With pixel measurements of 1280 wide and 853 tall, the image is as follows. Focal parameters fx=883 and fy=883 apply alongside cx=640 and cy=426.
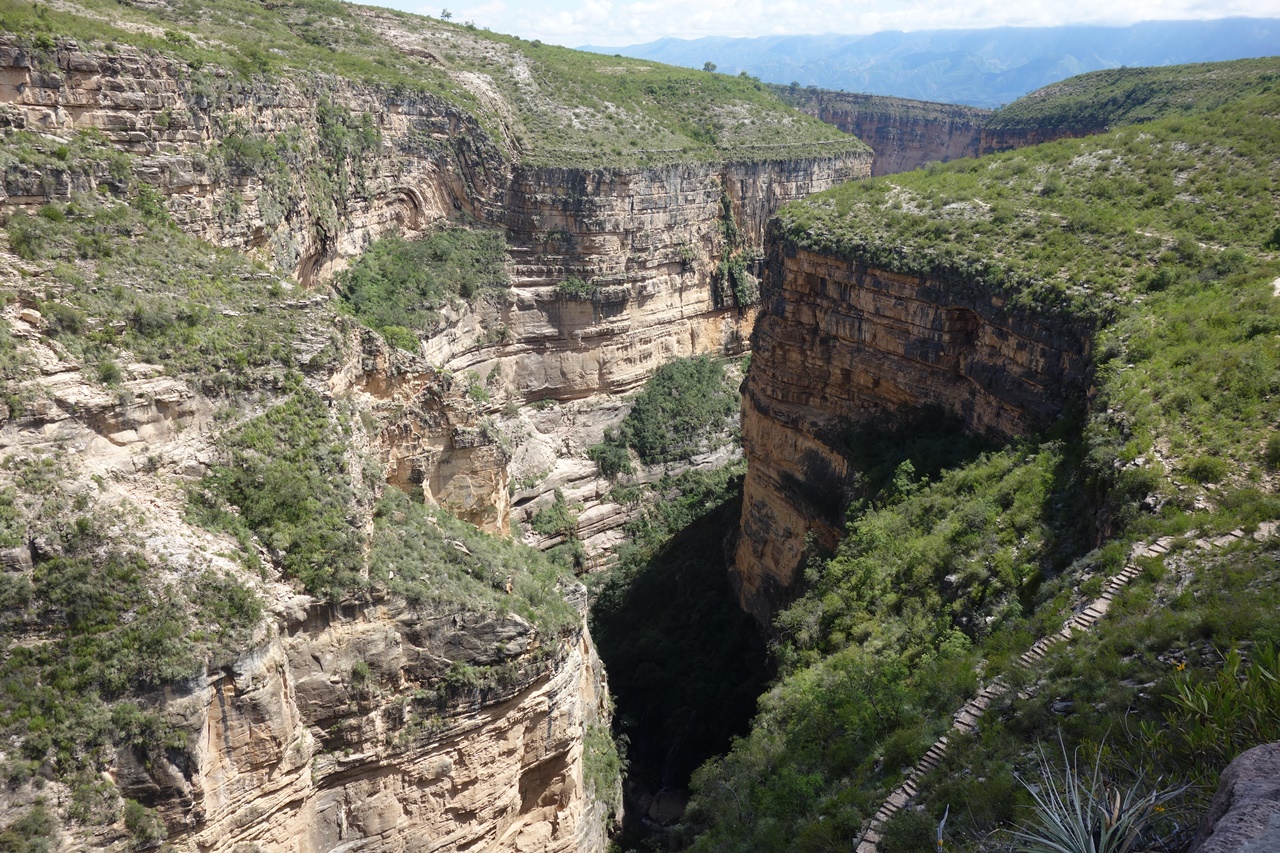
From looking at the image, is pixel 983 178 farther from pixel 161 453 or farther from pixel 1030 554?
pixel 161 453

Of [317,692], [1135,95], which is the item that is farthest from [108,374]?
[1135,95]

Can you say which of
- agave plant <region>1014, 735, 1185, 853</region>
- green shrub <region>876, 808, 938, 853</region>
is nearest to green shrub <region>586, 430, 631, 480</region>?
green shrub <region>876, 808, 938, 853</region>

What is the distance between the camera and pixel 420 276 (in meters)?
44.6

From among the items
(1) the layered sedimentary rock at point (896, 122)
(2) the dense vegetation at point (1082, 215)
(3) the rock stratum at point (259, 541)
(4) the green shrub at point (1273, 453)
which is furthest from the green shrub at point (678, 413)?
(1) the layered sedimentary rock at point (896, 122)

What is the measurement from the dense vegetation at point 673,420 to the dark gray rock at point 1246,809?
42.8m

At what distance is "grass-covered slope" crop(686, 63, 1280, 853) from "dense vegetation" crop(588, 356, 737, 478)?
19.4 m

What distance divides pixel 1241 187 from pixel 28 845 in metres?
34.8

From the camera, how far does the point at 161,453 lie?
1692cm

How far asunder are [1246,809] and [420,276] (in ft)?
137

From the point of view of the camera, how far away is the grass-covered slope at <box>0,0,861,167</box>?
36312mm

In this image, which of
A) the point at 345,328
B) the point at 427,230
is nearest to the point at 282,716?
the point at 345,328

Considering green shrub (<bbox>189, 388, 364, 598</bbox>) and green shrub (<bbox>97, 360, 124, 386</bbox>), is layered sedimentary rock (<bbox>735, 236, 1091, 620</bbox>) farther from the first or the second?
green shrub (<bbox>97, 360, 124, 386</bbox>)

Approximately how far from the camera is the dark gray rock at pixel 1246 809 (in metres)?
7.39

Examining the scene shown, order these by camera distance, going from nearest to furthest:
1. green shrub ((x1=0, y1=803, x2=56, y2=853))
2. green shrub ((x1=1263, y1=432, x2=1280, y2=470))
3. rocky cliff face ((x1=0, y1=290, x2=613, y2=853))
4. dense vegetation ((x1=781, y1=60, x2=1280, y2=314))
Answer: green shrub ((x1=0, y1=803, x2=56, y2=853)), rocky cliff face ((x1=0, y1=290, x2=613, y2=853)), green shrub ((x1=1263, y1=432, x2=1280, y2=470)), dense vegetation ((x1=781, y1=60, x2=1280, y2=314))
